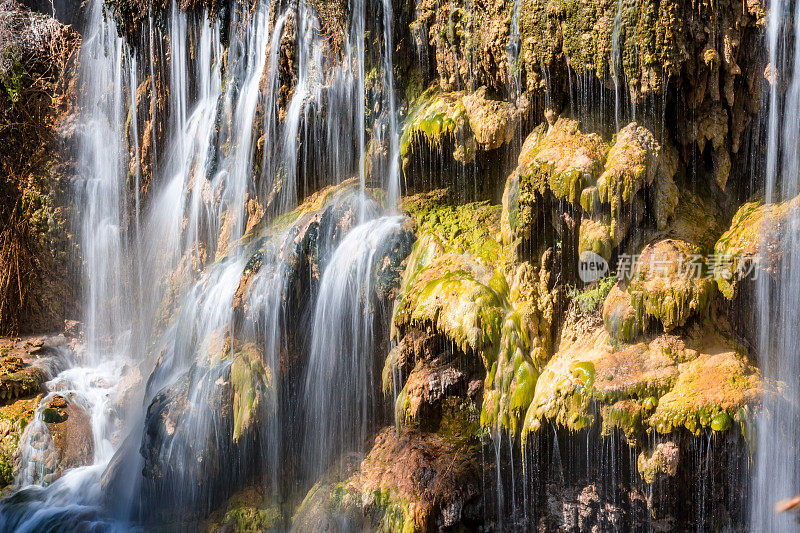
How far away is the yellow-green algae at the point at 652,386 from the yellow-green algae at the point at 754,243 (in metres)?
0.44

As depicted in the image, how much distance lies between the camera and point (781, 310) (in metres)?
4.91

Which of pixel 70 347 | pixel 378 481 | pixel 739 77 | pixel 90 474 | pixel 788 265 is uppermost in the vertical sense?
pixel 739 77

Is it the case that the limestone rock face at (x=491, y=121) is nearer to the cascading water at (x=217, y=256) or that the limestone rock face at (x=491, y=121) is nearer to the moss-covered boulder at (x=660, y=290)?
the cascading water at (x=217, y=256)

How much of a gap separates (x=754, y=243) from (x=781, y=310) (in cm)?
53

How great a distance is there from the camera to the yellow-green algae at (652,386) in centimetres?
465

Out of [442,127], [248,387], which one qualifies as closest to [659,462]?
[442,127]

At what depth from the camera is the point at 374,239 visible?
6.84 m

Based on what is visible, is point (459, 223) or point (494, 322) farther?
point (459, 223)

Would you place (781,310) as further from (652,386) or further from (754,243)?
(652,386)

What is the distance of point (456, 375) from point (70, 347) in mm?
7542

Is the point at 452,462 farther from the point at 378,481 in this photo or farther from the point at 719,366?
the point at 719,366

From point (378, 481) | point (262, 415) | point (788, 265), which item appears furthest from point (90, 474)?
point (788, 265)

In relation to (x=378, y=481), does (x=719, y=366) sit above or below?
above

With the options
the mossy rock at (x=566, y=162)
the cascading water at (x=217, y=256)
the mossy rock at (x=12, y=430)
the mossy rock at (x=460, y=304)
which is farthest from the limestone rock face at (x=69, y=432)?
the mossy rock at (x=566, y=162)
